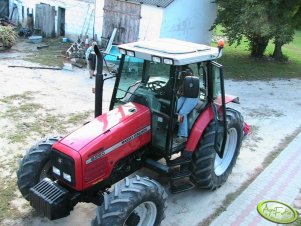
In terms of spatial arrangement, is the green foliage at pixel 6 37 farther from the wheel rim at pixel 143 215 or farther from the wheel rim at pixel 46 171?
the wheel rim at pixel 143 215

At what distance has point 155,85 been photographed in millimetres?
5324

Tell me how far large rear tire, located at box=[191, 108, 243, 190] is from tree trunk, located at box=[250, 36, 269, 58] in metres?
11.3

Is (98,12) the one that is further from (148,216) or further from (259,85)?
(148,216)

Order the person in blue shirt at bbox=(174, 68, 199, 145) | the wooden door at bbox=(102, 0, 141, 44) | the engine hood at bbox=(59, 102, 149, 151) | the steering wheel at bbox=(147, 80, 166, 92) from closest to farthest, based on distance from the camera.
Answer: the engine hood at bbox=(59, 102, 149, 151)
the person in blue shirt at bbox=(174, 68, 199, 145)
the steering wheel at bbox=(147, 80, 166, 92)
the wooden door at bbox=(102, 0, 141, 44)

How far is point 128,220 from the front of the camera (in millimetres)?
4453

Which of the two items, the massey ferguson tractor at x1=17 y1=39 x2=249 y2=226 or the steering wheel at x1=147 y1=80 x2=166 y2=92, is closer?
the massey ferguson tractor at x1=17 y1=39 x2=249 y2=226

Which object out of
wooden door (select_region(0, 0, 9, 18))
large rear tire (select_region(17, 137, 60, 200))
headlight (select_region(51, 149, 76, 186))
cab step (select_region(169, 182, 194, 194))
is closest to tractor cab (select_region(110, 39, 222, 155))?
cab step (select_region(169, 182, 194, 194))

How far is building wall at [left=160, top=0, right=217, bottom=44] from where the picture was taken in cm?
1505

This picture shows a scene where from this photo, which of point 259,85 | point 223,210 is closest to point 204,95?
point 223,210

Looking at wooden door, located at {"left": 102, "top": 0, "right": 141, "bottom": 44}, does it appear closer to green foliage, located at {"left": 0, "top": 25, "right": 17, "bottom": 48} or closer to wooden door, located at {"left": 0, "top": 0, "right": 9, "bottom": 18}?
green foliage, located at {"left": 0, "top": 25, "right": 17, "bottom": 48}

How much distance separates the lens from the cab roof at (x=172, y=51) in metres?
4.85

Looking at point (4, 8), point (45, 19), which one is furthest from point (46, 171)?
point (4, 8)

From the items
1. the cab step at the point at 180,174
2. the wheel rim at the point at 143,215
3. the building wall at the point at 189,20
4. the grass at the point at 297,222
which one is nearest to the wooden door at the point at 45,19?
the building wall at the point at 189,20

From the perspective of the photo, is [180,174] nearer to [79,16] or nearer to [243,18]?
[243,18]
